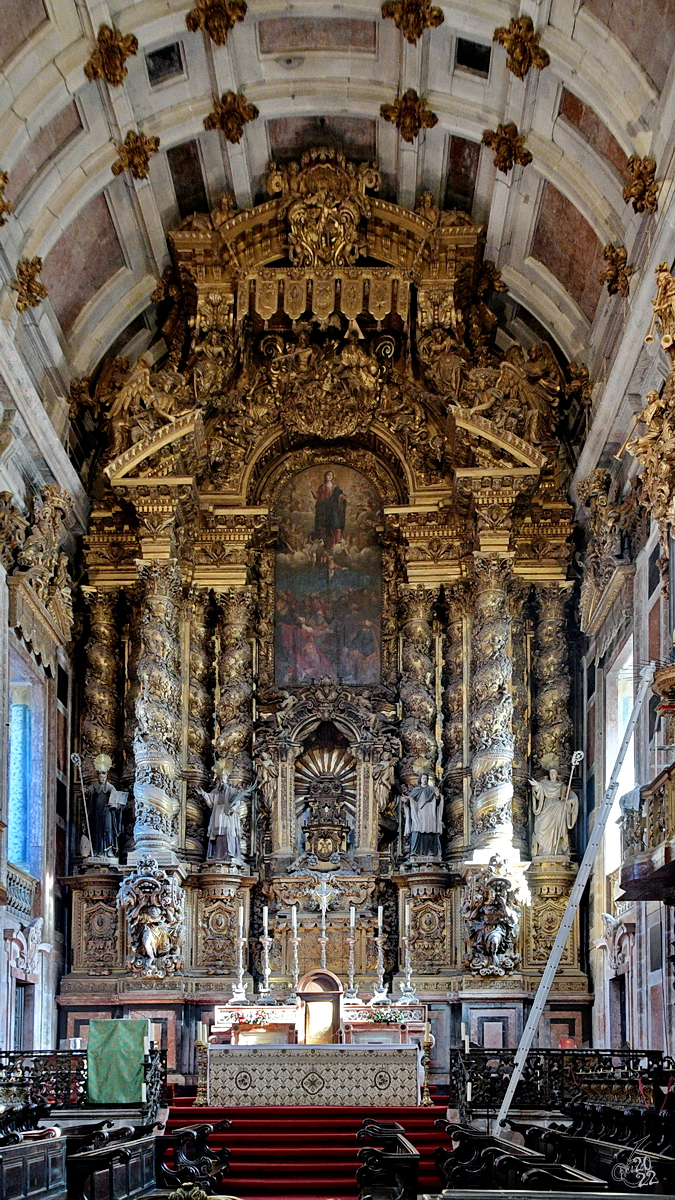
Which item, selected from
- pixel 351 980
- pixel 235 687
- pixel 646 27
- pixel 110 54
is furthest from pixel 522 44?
pixel 351 980

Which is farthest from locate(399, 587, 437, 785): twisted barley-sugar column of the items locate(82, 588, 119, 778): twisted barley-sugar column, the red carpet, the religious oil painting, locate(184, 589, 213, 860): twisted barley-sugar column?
the red carpet

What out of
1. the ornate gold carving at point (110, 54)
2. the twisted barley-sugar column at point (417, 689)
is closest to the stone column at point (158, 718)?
the twisted barley-sugar column at point (417, 689)

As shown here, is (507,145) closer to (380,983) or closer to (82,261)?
(82,261)

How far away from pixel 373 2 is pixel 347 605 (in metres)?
9.66

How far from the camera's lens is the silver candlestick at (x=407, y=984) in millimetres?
23978

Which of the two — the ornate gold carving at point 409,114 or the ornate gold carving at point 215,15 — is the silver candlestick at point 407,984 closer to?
the ornate gold carving at point 409,114

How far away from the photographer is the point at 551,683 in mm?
27094

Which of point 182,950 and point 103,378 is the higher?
point 103,378

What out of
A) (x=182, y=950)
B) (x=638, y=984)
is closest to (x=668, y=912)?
(x=638, y=984)

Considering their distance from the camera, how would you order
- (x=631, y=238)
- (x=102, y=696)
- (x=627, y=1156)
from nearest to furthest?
(x=627, y=1156), (x=631, y=238), (x=102, y=696)

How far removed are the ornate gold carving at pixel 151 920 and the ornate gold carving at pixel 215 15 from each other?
39.0 ft

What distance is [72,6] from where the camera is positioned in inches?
878

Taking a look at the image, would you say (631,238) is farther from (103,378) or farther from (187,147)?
(103,378)

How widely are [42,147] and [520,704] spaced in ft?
36.8
